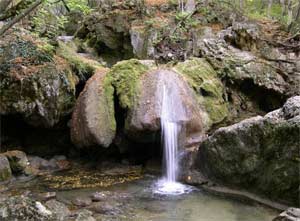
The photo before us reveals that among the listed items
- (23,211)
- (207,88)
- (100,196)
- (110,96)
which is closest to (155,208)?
(100,196)

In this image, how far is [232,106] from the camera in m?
12.3

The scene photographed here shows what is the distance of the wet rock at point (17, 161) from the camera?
380 inches

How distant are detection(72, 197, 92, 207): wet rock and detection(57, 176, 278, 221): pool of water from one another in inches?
6.5

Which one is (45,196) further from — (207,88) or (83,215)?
(207,88)

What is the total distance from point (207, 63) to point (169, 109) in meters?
3.09

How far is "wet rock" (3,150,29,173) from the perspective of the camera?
9.65m

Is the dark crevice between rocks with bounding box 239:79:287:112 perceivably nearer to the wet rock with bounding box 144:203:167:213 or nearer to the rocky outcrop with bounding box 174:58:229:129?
the rocky outcrop with bounding box 174:58:229:129

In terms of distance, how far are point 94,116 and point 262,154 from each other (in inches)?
168

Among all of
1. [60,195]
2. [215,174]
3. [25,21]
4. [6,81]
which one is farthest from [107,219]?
[25,21]

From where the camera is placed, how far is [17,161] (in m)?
9.73

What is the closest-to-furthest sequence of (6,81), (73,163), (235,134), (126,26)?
(235,134) < (6,81) < (73,163) < (126,26)

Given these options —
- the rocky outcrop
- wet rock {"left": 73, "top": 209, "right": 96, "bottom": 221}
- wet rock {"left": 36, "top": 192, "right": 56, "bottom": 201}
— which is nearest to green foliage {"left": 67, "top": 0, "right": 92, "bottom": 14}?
the rocky outcrop

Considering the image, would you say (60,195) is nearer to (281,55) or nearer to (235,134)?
(235,134)

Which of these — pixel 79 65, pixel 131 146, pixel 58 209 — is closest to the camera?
pixel 58 209
